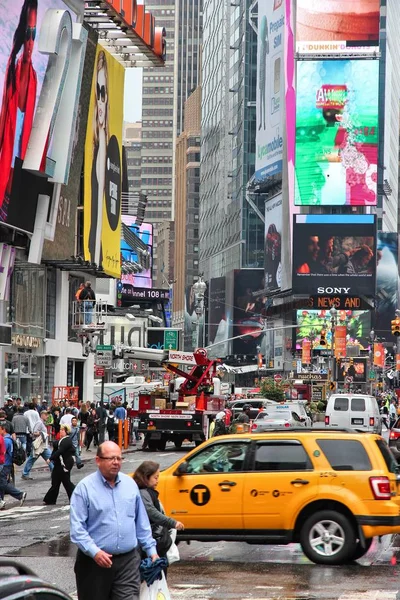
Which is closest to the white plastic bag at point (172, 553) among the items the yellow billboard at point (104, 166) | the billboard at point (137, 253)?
the yellow billboard at point (104, 166)

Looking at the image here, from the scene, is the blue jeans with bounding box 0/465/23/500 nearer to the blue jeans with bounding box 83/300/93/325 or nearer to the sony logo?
the blue jeans with bounding box 83/300/93/325

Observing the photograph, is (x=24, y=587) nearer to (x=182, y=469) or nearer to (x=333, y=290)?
(x=182, y=469)

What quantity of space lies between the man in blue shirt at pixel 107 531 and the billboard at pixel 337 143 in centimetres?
14835

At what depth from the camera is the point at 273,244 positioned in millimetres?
163625

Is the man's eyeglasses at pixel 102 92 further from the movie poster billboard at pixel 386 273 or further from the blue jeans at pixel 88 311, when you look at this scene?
the movie poster billboard at pixel 386 273

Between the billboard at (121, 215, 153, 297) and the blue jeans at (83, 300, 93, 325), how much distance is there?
5553 cm

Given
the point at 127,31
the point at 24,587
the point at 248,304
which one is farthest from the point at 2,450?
the point at 248,304

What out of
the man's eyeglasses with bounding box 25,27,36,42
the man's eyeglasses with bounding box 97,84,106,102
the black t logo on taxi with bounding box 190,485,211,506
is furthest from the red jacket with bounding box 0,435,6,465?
the man's eyeglasses with bounding box 97,84,106,102

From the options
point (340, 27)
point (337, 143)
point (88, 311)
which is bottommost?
point (88, 311)

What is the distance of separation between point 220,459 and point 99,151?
157ft

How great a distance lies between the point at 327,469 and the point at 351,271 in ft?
460

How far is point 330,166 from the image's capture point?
156125 mm

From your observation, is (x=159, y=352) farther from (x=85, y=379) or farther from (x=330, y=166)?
(x=330, y=166)

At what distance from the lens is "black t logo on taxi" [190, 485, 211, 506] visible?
51.4ft
